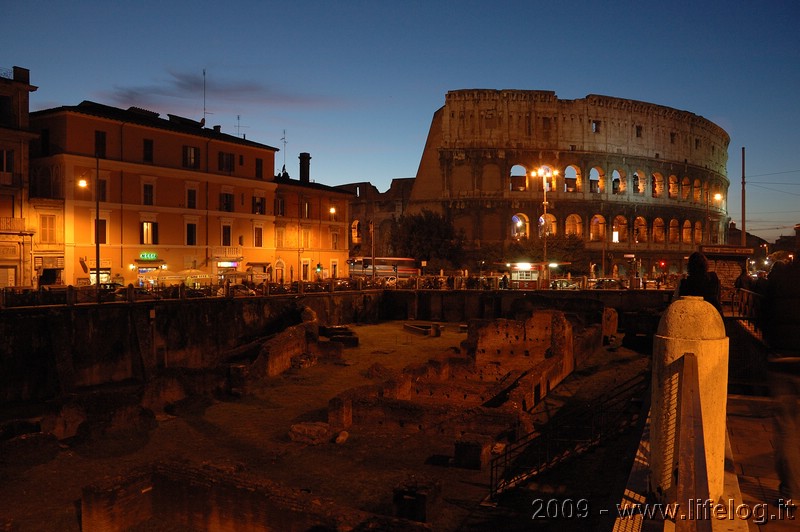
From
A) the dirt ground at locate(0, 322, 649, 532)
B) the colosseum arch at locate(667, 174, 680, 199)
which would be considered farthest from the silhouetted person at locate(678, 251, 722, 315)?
the colosseum arch at locate(667, 174, 680, 199)

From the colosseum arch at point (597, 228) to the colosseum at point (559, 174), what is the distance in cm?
13

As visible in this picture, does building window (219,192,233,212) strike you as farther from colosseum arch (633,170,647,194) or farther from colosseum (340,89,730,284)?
colosseum arch (633,170,647,194)

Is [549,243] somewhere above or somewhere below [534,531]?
above

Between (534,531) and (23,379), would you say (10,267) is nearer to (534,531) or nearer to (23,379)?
(23,379)

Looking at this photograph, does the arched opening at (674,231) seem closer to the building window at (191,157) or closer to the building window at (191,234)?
the building window at (191,157)

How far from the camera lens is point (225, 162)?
47.7m

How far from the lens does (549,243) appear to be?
6162 cm

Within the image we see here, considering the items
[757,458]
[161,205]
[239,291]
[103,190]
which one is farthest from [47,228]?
[757,458]

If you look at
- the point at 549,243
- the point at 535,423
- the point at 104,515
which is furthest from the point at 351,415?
the point at 549,243

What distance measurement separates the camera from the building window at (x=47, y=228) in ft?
117

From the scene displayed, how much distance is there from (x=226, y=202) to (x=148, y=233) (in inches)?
283

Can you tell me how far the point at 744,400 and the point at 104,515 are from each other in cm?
1097

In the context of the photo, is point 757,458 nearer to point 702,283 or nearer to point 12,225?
point 702,283

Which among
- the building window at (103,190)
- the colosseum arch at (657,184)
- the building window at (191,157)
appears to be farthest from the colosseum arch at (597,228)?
the building window at (103,190)
